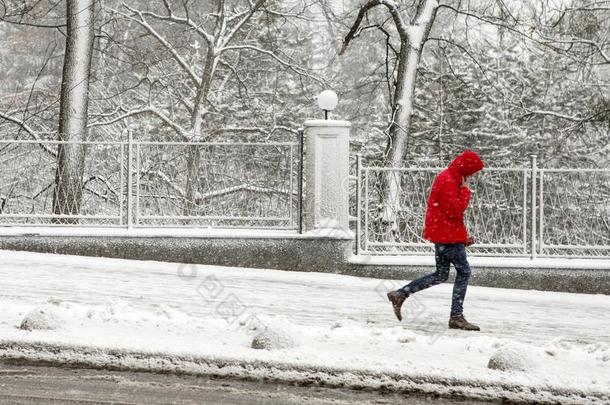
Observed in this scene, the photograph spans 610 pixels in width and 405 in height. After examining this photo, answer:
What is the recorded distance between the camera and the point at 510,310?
10.6 metres

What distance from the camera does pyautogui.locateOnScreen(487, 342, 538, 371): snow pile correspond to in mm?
6785

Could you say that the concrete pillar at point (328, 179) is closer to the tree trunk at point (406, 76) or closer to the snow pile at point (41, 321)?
the snow pile at point (41, 321)

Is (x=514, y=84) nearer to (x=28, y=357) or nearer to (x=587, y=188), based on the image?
(x=587, y=188)

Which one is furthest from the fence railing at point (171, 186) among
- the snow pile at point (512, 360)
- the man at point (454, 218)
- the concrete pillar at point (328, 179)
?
the snow pile at point (512, 360)

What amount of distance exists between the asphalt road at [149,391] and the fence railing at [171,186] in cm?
654

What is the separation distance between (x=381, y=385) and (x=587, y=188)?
25.4ft

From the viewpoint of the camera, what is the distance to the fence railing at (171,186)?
13.2 meters

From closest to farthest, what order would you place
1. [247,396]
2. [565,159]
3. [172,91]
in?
[247,396]
[172,91]
[565,159]

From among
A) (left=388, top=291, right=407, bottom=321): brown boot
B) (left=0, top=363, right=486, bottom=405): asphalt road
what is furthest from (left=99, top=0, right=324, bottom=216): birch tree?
(left=0, top=363, right=486, bottom=405): asphalt road

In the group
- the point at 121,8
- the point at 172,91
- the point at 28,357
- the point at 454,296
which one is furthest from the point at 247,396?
the point at 172,91

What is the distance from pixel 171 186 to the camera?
13.3 metres

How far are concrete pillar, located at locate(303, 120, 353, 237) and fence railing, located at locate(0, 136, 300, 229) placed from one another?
1.18ft

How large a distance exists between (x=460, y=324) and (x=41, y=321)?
12.6ft

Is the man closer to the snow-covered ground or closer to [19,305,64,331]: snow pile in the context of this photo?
the snow-covered ground
